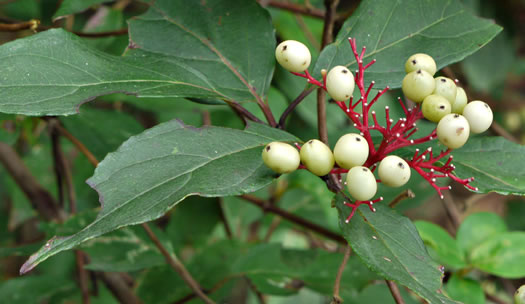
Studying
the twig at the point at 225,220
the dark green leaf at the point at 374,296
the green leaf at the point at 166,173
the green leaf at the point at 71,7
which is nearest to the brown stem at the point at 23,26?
the green leaf at the point at 71,7

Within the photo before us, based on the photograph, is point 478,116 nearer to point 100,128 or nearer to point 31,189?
point 100,128

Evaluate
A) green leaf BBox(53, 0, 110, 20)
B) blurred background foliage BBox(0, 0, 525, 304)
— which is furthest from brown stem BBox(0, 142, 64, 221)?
green leaf BBox(53, 0, 110, 20)

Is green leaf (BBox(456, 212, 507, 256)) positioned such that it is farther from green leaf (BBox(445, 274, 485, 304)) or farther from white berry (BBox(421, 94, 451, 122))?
white berry (BBox(421, 94, 451, 122))

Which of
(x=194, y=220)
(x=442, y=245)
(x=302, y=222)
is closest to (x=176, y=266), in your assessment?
(x=302, y=222)

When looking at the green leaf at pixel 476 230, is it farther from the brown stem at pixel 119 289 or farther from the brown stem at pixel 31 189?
the brown stem at pixel 31 189

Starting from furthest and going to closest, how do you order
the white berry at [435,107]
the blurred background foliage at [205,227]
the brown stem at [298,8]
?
the brown stem at [298,8], the blurred background foliage at [205,227], the white berry at [435,107]
